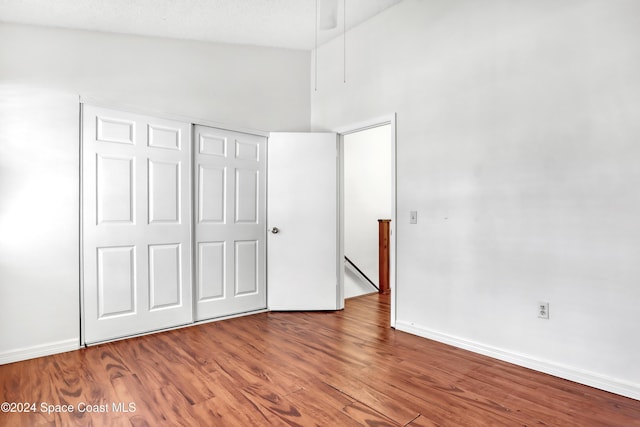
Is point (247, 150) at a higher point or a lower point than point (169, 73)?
lower

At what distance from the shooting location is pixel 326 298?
378 cm

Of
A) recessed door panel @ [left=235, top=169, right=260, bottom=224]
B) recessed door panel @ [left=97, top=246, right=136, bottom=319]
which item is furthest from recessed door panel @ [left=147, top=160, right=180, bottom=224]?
recessed door panel @ [left=235, top=169, right=260, bottom=224]

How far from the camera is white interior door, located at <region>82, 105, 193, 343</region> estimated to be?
9.27 feet

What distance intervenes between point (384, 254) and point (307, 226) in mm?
1517

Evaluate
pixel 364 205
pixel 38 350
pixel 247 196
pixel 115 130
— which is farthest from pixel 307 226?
pixel 38 350

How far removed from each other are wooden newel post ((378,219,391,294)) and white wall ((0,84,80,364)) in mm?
3472

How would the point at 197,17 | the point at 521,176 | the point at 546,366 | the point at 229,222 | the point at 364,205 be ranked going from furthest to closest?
the point at 364,205 < the point at 229,222 < the point at 197,17 < the point at 521,176 < the point at 546,366

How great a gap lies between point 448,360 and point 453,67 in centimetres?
227

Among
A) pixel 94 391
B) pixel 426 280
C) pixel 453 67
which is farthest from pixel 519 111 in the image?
pixel 94 391

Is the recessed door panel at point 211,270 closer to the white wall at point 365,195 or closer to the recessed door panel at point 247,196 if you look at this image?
the recessed door panel at point 247,196

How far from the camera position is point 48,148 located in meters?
2.64

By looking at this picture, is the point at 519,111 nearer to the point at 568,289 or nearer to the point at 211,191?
the point at 568,289

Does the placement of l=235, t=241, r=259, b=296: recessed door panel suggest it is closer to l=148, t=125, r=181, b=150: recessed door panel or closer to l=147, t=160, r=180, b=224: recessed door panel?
l=147, t=160, r=180, b=224: recessed door panel

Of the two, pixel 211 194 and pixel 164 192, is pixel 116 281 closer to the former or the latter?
pixel 164 192
